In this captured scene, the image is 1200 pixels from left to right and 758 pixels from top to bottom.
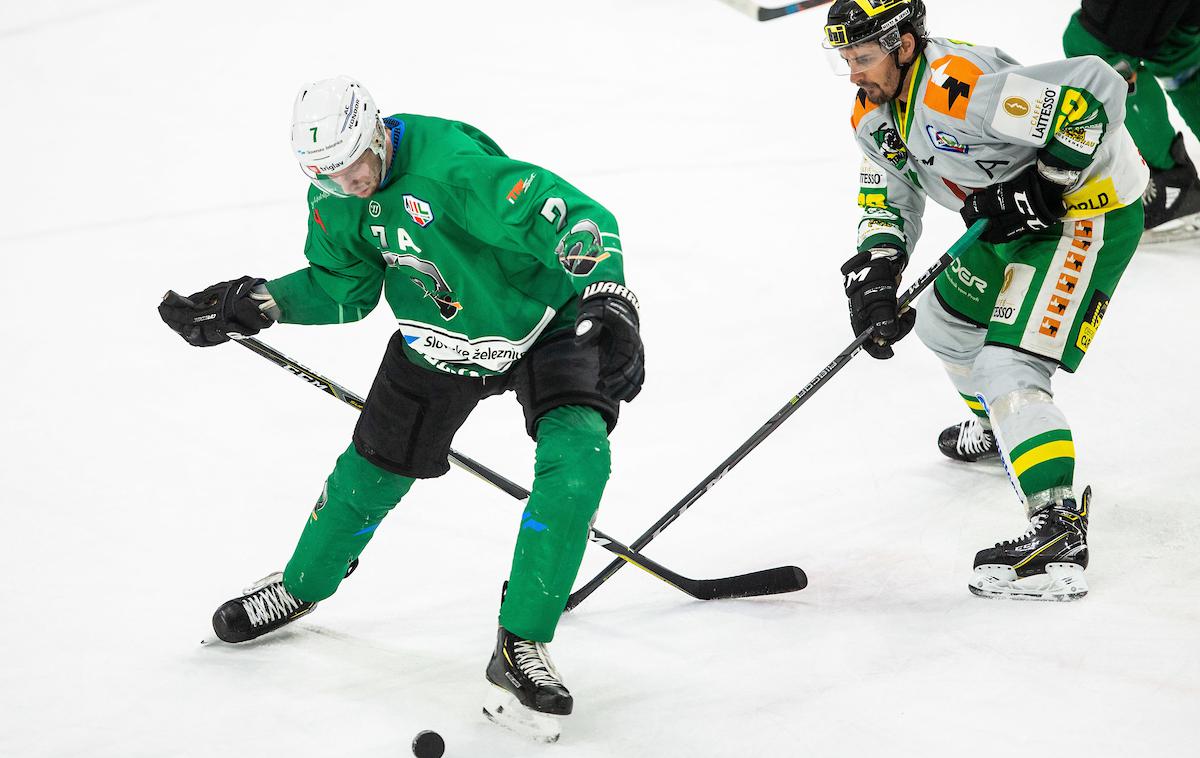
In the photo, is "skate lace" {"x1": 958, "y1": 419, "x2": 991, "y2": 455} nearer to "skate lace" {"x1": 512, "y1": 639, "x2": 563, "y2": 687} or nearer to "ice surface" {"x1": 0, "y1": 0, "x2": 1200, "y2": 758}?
"ice surface" {"x1": 0, "y1": 0, "x2": 1200, "y2": 758}

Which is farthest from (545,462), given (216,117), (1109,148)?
(216,117)

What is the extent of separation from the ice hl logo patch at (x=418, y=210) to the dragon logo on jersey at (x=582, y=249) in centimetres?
30

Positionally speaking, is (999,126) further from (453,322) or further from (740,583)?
(453,322)

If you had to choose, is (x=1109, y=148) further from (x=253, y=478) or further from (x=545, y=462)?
(x=253, y=478)

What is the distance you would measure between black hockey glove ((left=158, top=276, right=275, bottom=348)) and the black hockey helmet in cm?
→ 144

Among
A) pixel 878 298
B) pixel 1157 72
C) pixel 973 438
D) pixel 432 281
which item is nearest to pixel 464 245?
pixel 432 281

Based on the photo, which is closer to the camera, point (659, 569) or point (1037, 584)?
point (1037, 584)

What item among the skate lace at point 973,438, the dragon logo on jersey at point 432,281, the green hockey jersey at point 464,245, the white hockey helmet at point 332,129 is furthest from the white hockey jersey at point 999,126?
the white hockey helmet at point 332,129

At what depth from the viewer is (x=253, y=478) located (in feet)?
12.1

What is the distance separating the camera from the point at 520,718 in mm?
2383

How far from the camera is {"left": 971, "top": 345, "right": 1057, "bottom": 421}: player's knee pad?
113 inches

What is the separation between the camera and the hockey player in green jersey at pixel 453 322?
2.36m

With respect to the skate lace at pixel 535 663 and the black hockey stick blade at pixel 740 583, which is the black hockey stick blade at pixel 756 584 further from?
the skate lace at pixel 535 663

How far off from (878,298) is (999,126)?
1.59 ft
